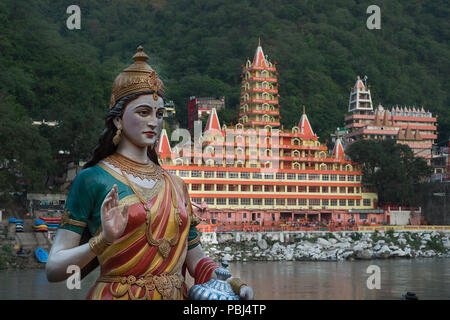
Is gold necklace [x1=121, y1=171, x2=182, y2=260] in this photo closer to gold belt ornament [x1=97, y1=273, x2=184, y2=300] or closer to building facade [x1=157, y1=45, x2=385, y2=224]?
gold belt ornament [x1=97, y1=273, x2=184, y2=300]

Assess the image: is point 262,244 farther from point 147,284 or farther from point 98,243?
point 98,243

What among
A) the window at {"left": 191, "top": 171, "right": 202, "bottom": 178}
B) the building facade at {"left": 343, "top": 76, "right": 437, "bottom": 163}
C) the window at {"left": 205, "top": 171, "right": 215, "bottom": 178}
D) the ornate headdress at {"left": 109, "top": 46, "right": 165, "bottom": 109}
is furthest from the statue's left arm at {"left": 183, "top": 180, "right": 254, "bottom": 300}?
the building facade at {"left": 343, "top": 76, "right": 437, "bottom": 163}

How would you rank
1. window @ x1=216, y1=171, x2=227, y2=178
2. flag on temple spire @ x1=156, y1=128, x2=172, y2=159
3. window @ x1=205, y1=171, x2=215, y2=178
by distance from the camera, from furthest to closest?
window @ x1=216, y1=171, x2=227, y2=178, window @ x1=205, y1=171, x2=215, y2=178, flag on temple spire @ x1=156, y1=128, x2=172, y2=159

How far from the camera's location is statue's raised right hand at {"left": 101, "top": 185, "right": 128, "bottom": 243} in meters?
4.29

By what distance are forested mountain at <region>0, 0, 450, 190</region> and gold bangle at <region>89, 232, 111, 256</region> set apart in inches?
1798

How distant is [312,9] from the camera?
310 ft

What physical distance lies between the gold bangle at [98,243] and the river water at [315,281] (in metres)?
16.0

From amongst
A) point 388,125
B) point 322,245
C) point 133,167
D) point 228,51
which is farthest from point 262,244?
point 228,51

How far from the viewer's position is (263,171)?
158ft

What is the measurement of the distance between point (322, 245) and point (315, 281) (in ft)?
46.8

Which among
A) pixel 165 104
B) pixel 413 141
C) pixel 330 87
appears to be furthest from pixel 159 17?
pixel 165 104
